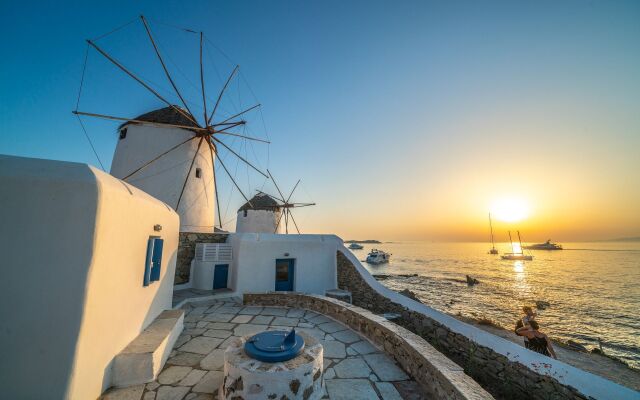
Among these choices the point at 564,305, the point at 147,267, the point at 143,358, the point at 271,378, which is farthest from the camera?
the point at 564,305

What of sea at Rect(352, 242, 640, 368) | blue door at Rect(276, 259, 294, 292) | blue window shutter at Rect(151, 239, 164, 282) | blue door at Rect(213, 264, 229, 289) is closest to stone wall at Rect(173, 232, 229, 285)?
blue door at Rect(213, 264, 229, 289)

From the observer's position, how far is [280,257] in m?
11.1

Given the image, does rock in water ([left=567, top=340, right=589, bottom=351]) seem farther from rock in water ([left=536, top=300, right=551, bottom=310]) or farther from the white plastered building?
the white plastered building

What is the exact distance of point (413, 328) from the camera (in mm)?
10008

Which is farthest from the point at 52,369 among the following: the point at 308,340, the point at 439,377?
the point at 439,377

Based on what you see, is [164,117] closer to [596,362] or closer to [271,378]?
[271,378]

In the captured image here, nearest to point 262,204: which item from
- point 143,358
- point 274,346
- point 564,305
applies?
point 143,358

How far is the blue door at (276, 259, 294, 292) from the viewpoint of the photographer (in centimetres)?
1127

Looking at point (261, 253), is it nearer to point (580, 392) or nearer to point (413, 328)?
point (413, 328)

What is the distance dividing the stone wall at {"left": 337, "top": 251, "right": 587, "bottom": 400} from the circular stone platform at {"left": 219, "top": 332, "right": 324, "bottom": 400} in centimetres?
581

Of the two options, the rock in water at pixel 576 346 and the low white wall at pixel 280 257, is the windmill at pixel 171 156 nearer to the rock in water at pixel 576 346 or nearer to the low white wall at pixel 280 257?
the low white wall at pixel 280 257

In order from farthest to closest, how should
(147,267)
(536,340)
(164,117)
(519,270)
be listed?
(519,270) → (164,117) → (536,340) → (147,267)

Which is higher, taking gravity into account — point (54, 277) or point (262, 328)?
point (54, 277)

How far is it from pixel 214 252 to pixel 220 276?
1094mm
